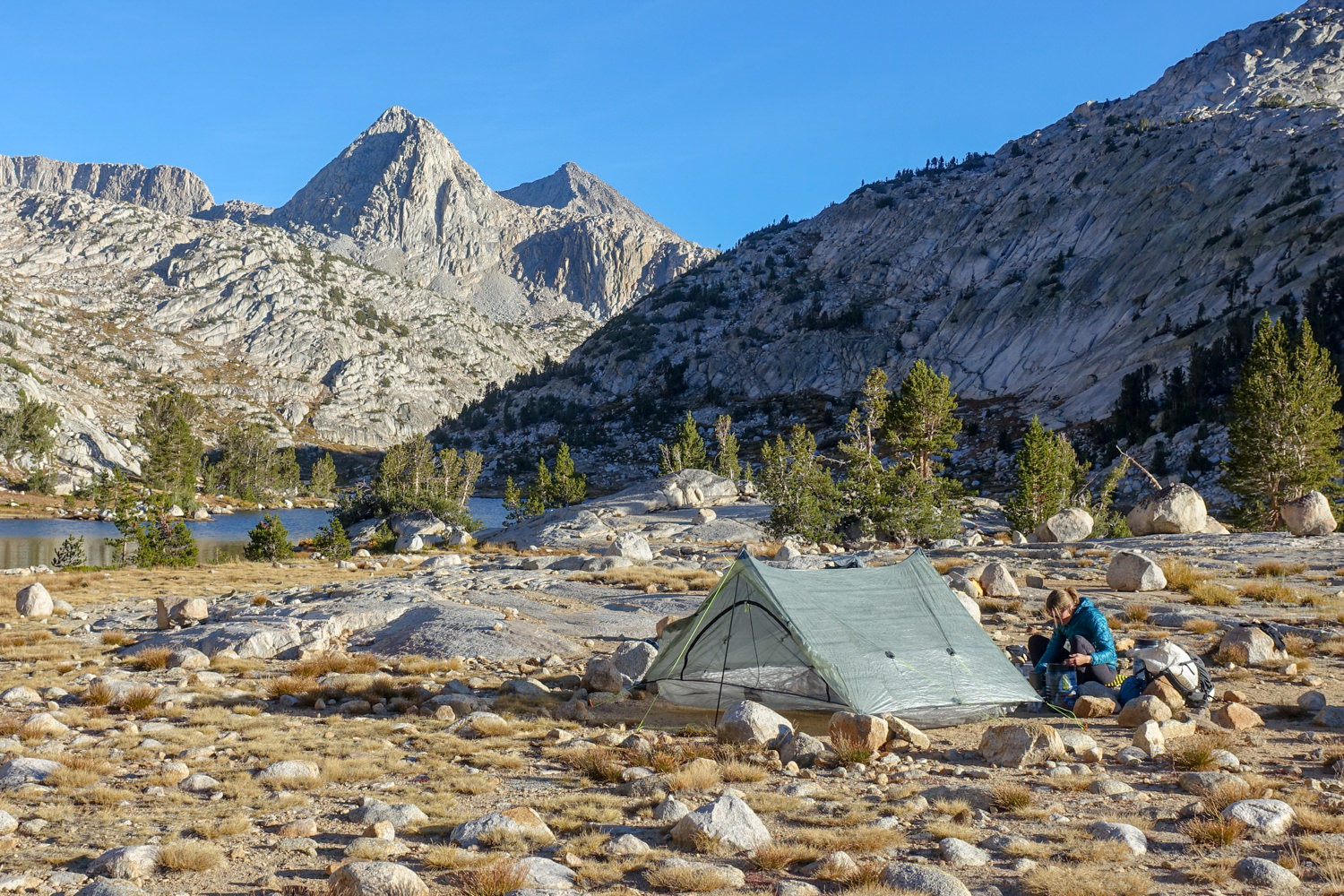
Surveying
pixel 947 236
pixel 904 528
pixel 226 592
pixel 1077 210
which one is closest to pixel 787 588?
pixel 226 592

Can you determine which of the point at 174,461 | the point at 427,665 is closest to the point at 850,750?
the point at 427,665

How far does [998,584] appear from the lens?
23.0m

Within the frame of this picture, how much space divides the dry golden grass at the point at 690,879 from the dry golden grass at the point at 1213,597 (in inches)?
764

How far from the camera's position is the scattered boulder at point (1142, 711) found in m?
11.1

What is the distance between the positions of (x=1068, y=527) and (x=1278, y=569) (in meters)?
16.6

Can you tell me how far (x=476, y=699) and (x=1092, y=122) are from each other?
186m

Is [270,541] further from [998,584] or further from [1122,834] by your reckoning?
[1122,834]

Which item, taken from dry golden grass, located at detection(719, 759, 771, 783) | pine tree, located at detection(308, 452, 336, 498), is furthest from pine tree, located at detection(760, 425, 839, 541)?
pine tree, located at detection(308, 452, 336, 498)

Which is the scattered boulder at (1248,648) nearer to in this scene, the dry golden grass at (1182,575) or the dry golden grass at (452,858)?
the dry golden grass at (1182,575)

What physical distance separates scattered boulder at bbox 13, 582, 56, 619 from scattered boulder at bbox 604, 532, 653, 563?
2048 centimetres

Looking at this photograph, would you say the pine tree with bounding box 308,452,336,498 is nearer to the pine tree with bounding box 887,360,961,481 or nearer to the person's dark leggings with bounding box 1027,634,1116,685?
the pine tree with bounding box 887,360,961,481

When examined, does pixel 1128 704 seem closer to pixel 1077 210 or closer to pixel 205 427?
pixel 1077 210

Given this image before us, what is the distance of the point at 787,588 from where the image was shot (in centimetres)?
1337

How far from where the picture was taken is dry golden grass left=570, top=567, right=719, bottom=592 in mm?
28375
